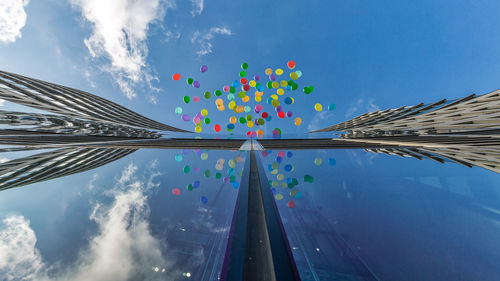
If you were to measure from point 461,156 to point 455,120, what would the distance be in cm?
282

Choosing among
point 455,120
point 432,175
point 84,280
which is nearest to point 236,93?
point 455,120

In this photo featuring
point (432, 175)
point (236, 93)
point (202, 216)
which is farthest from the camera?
point (236, 93)

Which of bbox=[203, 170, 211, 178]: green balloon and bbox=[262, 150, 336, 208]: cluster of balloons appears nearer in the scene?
bbox=[262, 150, 336, 208]: cluster of balloons

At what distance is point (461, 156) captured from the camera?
2260 millimetres

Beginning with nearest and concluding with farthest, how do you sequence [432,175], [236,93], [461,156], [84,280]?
1. [84,280]
2. [432,175]
3. [461,156]
4. [236,93]

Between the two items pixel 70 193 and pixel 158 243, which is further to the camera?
pixel 70 193

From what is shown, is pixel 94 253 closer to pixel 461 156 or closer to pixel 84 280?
pixel 84 280

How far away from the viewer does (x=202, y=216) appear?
2.95ft

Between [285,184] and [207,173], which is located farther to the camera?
[207,173]

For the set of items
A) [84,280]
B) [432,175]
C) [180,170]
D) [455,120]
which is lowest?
[84,280]

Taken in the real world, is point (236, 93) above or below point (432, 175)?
above

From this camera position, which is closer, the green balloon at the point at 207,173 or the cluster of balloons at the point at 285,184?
the cluster of balloons at the point at 285,184

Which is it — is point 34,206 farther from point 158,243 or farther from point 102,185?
point 158,243

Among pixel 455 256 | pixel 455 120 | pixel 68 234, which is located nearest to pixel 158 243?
pixel 68 234
